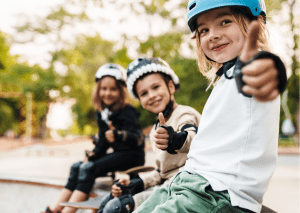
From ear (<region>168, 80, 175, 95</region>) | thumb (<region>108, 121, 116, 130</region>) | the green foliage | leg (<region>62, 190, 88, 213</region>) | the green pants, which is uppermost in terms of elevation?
the green foliage

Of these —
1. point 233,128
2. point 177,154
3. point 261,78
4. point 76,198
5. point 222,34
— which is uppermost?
point 222,34

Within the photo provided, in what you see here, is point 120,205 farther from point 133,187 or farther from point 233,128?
Result: point 233,128

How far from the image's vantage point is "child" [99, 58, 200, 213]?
171 centimetres

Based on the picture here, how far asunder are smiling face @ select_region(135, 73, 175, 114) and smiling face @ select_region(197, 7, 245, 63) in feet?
2.48

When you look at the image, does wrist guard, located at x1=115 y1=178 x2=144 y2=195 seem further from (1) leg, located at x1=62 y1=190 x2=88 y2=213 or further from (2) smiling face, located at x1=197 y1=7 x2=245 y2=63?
(2) smiling face, located at x1=197 y1=7 x2=245 y2=63

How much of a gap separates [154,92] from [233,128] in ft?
3.32

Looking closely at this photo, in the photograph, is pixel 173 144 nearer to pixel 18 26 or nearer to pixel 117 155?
pixel 117 155

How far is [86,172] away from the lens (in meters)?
2.39

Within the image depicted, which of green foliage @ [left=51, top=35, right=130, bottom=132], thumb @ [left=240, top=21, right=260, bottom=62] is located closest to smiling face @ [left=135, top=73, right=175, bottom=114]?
thumb @ [left=240, top=21, right=260, bottom=62]

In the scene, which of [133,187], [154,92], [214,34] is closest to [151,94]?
[154,92]

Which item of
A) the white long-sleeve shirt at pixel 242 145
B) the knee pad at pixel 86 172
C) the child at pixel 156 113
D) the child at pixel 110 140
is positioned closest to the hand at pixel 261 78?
the white long-sleeve shirt at pixel 242 145

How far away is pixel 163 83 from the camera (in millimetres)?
1987

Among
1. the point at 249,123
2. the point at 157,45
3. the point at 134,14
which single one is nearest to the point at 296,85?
the point at 157,45

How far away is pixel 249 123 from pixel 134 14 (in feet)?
45.3
